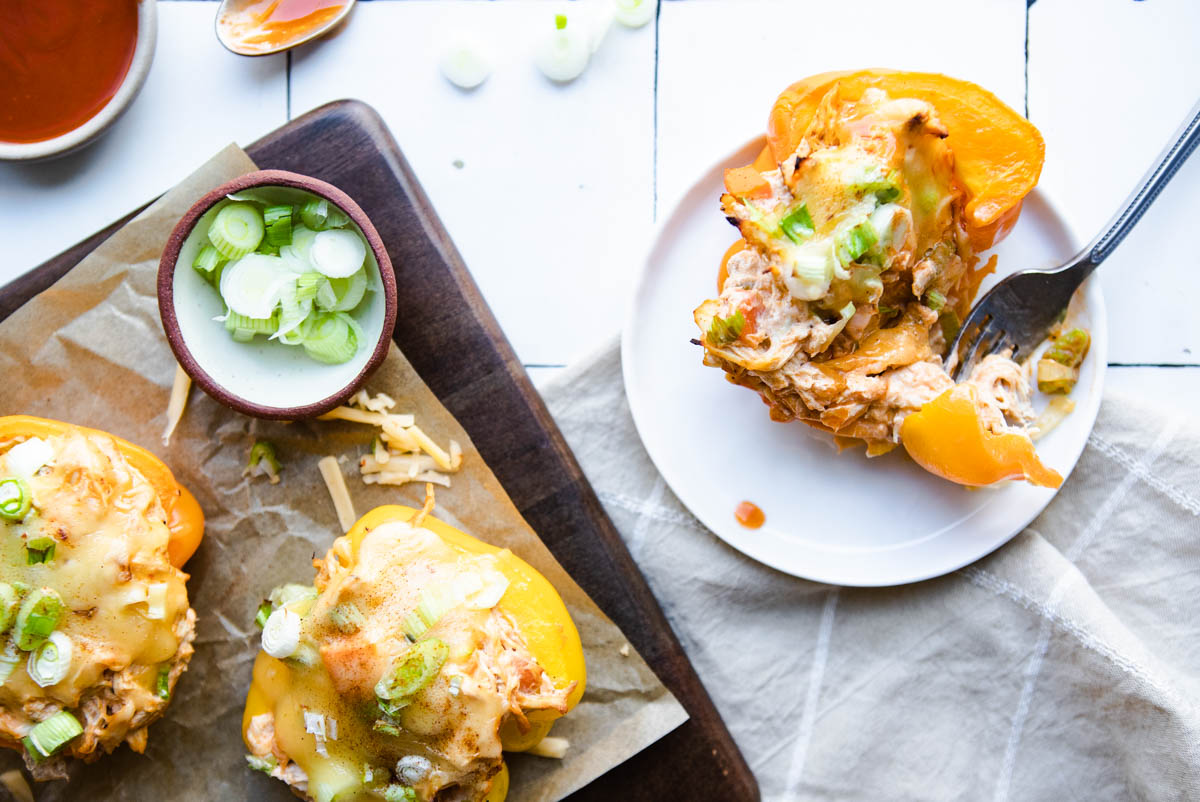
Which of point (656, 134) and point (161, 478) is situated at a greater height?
point (656, 134)

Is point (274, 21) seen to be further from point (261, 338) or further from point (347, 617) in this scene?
point (347, 617)

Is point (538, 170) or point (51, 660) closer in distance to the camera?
point (51, 660)

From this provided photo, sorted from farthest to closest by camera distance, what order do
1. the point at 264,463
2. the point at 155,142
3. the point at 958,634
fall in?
the point at 155,142, the point at 958,634, the point at 264,463

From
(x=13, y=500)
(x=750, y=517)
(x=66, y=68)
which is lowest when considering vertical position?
(x=750, y=517)

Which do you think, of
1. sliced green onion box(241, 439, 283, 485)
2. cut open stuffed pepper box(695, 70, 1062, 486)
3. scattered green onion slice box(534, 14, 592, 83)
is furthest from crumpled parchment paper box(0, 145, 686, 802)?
cut open stuffed pepper box(695, 70, 1062, 486)

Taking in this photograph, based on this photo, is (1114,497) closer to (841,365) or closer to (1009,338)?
(1009,338)

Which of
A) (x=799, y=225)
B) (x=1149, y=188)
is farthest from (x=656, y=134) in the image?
(x=1149, y=188)

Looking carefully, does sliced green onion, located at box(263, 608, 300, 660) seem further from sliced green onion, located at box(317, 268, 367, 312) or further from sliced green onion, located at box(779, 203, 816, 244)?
sliced green onion, located at box(779, 203, 816, 244)
